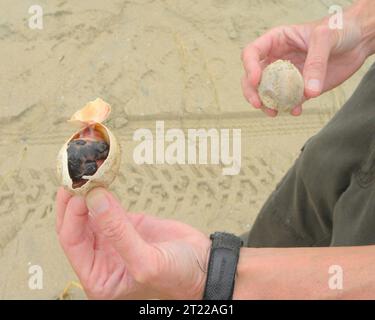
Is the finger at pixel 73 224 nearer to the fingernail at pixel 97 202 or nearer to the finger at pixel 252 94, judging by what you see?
the fingernail at pixel 97 202

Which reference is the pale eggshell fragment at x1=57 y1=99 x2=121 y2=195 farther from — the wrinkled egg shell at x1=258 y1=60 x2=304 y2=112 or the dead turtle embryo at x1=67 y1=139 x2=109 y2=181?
the wrinkled egg shell at x1=258 y1=60 x2=304 y2=112

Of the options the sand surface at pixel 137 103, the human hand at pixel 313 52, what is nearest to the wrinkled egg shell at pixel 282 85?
the human hand at pixel 313 52

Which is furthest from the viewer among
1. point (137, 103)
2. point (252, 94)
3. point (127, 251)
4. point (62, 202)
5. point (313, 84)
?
point (137, 103)

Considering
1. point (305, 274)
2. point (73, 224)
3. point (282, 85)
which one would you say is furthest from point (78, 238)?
A: point (282, 85)

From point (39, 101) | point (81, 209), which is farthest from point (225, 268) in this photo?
point (39, 101)

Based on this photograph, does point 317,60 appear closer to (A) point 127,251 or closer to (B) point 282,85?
(B) point 282,85

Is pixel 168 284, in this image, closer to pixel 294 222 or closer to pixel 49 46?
pixel 294 222
